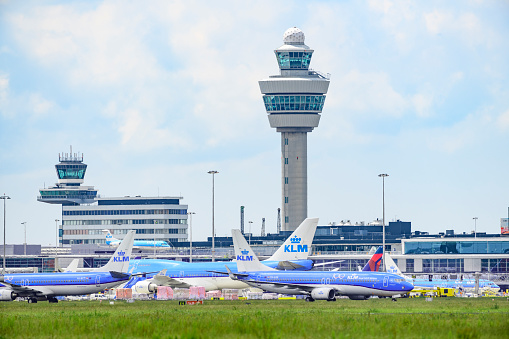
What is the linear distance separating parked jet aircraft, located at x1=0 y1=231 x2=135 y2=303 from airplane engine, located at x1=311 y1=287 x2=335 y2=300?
22.6 metres

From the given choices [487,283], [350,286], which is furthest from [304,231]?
[487,283]

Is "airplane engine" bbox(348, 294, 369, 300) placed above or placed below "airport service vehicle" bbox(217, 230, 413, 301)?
below

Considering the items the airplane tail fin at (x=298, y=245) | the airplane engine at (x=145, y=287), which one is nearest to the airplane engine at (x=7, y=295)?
the airplane engine at (x=145, y=287)

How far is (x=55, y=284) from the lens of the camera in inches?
4624

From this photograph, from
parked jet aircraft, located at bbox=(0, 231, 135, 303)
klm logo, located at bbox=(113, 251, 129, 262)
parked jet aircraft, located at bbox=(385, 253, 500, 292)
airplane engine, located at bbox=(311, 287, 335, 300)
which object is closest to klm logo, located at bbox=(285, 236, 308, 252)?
airplane engine, located at bbox=(311, 287, 335, 300)

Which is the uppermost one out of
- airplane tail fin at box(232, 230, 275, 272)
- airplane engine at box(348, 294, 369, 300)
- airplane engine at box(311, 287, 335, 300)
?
airplane tail fin at box(232, 230, 275, 272)

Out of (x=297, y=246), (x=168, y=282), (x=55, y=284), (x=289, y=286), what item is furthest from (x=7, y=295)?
(x=297, y=246)

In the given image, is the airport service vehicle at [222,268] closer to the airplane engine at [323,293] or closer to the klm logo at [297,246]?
the klm logo at [297,246]

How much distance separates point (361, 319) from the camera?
6881 cm

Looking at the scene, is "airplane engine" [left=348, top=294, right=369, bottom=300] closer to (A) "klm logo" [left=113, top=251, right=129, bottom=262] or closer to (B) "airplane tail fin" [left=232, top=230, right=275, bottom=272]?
(B) "airplane tail fin" [left=232, top=230, right=275, bottom=272]

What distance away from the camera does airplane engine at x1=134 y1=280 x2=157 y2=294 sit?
134975mm

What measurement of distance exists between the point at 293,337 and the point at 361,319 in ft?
58.9

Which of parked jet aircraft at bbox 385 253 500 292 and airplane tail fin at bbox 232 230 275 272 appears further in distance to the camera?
parked jet aircraft at bbox 385 253 500 292

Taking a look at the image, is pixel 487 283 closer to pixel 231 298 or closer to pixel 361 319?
pixel 231 298
